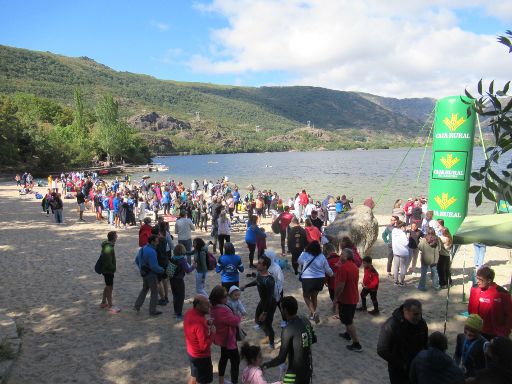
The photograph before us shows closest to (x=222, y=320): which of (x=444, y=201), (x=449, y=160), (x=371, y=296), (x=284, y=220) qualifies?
(x=371, y=296)

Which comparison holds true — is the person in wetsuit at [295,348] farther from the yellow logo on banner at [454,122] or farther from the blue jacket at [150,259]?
the yellow logo on banner at [454,122]

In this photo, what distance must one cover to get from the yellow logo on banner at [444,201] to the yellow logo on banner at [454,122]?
1.90 m

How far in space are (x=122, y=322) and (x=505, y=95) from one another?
6.60m

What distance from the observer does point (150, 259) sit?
6.54 meters

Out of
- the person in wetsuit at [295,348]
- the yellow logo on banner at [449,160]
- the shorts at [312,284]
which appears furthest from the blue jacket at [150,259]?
the yellow logo on banner at [449,160]

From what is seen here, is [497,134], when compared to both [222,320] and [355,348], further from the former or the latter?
[355,348]

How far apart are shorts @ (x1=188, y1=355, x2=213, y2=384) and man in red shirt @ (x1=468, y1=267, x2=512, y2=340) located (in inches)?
133

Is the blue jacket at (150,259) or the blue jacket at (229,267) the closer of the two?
the blue jacket at (229,267)

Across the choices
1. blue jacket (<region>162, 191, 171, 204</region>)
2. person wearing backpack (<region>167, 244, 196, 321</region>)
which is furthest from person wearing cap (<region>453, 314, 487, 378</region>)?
blue jacket (<region>162, 191, 171, 204</region>)

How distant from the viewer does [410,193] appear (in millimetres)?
34406

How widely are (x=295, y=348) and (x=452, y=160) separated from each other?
355 inches

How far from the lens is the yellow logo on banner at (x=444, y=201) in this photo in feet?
35.2

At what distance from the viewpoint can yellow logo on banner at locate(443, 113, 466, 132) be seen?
10599mm

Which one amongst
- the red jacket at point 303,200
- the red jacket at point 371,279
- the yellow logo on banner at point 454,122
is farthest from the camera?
the red jacket at point 303,200
